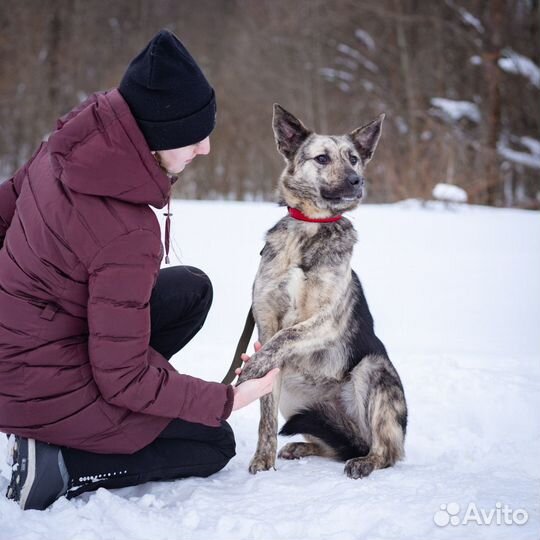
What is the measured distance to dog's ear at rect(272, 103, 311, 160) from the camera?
9.82ft

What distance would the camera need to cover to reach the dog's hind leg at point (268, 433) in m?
2.50

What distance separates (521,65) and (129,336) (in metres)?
13.2

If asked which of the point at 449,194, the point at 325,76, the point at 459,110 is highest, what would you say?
the point at 325,76

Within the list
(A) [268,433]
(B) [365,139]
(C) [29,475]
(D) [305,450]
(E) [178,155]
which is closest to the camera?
(C) [29,475]

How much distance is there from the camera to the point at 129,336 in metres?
1.85

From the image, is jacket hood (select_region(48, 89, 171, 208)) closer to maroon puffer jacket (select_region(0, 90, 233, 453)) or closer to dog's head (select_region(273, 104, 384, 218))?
maroon puffer jacket (select_region(0, 90, 233, 453))

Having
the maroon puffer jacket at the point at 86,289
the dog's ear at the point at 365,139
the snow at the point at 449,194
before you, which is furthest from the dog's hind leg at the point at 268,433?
the snow at the point at 449,194

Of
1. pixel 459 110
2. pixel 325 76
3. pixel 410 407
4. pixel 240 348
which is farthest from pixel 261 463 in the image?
pixel 325 76

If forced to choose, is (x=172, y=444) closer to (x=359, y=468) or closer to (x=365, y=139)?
(x=359, y=468)

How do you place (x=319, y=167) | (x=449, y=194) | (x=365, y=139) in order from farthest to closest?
(x=449, y=194) → (x=365, y=139) → (x=319, y=167)

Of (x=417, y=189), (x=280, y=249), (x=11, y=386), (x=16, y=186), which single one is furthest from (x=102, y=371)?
(x=417, y=189)

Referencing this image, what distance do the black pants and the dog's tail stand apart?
401 mm

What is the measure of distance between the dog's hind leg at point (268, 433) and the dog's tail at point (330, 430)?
0.17 metres

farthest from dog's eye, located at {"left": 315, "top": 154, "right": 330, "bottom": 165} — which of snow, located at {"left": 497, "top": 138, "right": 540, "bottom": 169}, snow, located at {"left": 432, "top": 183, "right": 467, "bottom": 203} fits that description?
snow, located at {"left": 497, "top": 138, "right": 540, "bottom": 169}
